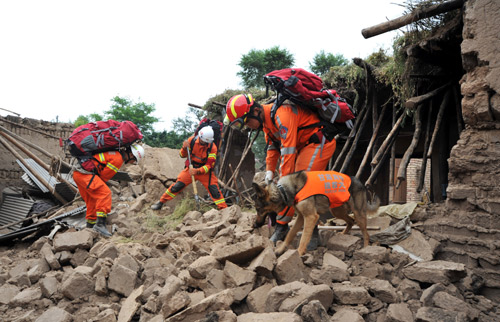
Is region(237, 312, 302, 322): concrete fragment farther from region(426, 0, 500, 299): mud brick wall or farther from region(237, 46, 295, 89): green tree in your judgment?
region(237, 46, 295, 89): green tree

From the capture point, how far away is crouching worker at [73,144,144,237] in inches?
238

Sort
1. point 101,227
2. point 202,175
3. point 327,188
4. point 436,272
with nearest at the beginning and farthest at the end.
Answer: point 436,272
point 327,188
point 101,227
point 202,175

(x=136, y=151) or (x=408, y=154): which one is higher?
(x=136, y=151)

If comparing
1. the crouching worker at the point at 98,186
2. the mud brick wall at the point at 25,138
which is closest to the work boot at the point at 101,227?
the crouching worker at the point at 98,186

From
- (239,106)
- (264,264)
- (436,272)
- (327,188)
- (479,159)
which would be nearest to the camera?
(264,264)

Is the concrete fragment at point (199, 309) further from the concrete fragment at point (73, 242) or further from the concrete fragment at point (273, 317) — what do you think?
the concrete fragment at point (73, 242)

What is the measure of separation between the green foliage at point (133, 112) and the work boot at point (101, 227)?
25323 millimetres

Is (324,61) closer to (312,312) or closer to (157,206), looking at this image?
(157,206)

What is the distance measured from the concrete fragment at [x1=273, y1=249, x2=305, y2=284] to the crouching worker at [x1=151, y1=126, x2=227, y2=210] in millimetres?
4454

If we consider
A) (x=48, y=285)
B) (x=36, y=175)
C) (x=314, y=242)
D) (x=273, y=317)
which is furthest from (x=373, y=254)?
(x=36, y=175)

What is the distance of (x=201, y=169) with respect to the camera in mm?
7895

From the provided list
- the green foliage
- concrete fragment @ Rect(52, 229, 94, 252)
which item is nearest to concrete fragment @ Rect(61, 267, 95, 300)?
concrete fragment @ Rect(52, 229, 94, 252)

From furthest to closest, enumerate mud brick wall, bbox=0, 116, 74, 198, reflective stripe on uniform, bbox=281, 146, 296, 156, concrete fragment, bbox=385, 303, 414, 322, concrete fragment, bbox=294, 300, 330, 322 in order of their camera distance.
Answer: mud brick wall, bbox=0, 116, 74, 198 < reflective stripe on uniform, bbox=281, 146, 296, 156 < concrete fragment, bbox=385, 303, 414, 322 < concrete fragment, bbox=294, 300, 330, 322

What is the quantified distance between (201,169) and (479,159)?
543 cm
